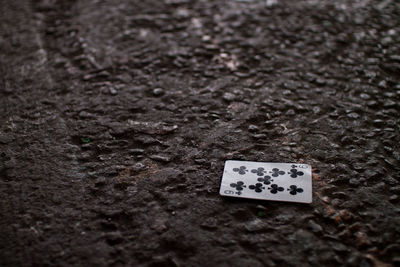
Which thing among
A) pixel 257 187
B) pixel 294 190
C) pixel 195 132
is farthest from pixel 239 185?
pixel 195 132

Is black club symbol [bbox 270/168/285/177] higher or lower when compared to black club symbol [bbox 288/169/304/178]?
higher

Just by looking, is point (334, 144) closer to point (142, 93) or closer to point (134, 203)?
point (134, 203)

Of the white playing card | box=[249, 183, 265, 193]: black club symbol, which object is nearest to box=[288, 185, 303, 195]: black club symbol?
the white playing card

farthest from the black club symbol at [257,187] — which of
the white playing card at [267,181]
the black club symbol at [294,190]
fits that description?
the black club symbol at [294,190]

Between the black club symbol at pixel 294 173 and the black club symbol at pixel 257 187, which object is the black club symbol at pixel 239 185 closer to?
the black club symbol at pixel 257 187

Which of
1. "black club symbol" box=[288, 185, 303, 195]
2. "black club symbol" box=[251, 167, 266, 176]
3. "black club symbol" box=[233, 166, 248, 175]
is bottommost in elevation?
"black club symbol" box=[288, 185, 303, 195]

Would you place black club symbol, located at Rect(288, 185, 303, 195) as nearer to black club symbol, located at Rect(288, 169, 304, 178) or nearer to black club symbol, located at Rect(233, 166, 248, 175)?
black club symbol, located at Rect(288, 169, 304, 178)
